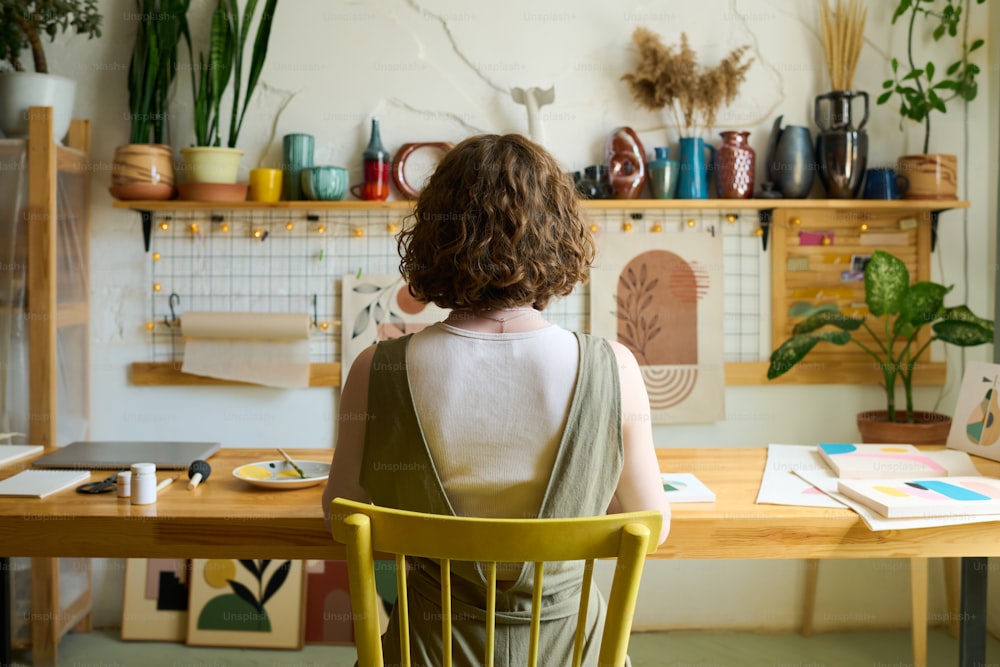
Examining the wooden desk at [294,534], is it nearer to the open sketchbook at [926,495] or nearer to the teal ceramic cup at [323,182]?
the open sketchbook at [926,495]

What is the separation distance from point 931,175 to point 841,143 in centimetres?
31

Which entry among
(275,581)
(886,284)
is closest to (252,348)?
(275,581)

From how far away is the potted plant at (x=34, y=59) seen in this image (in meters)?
2.72

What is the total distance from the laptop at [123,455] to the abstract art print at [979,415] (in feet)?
6.24

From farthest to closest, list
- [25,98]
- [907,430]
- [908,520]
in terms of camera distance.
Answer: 1. [25,98]
2. [907,430]
3. [908,520]

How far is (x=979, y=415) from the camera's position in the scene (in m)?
2.26

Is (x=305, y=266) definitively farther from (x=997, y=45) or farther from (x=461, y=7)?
(x=997, y=45)

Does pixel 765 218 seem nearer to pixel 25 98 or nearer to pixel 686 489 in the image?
pixel 686 489

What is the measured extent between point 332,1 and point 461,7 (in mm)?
435

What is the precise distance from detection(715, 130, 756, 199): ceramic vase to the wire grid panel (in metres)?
0.16

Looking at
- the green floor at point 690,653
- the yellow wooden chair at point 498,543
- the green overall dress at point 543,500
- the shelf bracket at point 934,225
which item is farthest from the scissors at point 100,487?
the shelf bracket at point 934,225

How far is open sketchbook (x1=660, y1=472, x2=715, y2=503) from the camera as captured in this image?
1.86 metres

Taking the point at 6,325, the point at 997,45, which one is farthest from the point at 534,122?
the point at 6,325

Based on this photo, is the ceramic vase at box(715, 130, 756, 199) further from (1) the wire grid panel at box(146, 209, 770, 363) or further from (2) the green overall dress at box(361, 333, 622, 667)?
(2) the green overall dress at box(361, 333, 622, 667)
